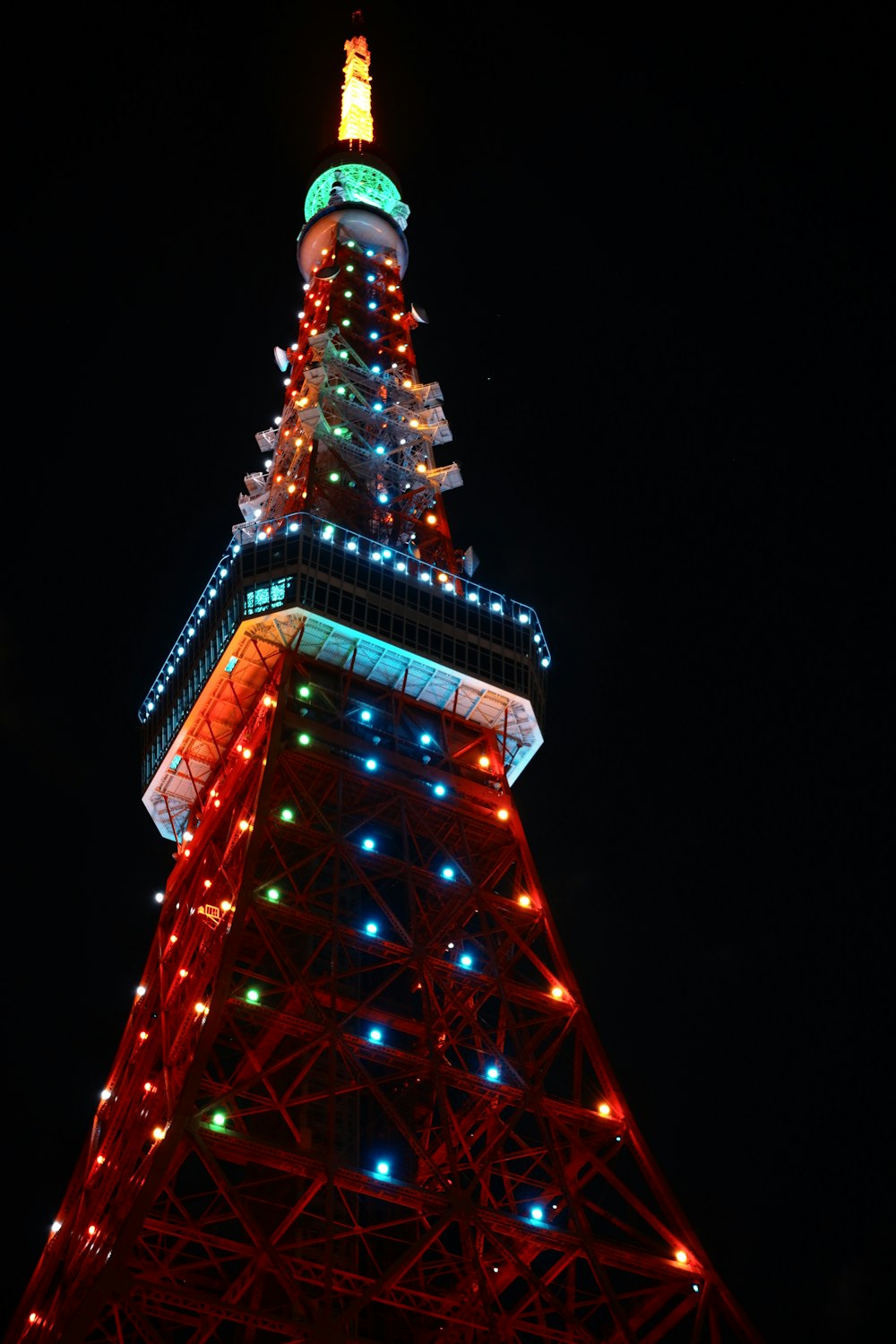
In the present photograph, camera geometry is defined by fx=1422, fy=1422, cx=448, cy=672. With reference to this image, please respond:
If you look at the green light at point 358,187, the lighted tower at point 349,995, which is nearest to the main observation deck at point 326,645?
the lighted tower at point 349,995

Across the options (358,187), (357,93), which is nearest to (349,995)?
(358,187)

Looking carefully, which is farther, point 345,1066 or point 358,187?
point 358,187

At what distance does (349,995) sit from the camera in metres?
31.2

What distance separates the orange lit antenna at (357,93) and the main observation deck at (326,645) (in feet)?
99.4

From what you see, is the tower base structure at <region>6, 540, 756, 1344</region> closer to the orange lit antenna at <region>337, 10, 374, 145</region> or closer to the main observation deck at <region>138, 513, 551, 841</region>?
the main observation deck at <region>138, 513, 551, 841</region>

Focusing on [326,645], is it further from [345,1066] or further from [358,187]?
[358,187]

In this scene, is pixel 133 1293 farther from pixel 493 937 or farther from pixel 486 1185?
pixel 493 937

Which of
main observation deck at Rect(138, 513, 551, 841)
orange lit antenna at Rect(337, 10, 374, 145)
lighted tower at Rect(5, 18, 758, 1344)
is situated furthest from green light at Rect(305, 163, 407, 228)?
main observation deck at Rect(138, 513, 551, 841)

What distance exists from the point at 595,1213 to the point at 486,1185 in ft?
7.32

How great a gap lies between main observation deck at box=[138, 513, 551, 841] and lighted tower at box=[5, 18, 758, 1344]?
0.08 m

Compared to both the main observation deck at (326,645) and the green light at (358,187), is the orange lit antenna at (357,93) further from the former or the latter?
the main observation deck at (326,645)

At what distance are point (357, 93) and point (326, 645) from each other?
123 feet

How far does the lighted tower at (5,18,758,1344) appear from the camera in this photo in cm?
2417

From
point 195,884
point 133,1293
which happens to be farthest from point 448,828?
point 133,1293
